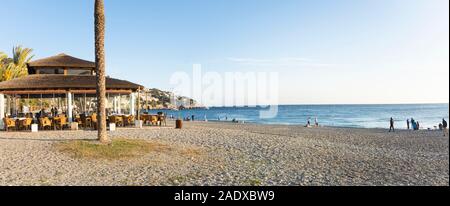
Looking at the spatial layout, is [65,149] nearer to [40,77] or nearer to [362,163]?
[362,163]

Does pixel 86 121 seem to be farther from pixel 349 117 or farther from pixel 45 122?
pixel 349 117

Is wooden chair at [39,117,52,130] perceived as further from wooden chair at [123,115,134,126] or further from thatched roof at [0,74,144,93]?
wooden chair at [123,115,134,126]

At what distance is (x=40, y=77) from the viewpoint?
77.1 ft

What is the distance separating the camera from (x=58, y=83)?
2205cm

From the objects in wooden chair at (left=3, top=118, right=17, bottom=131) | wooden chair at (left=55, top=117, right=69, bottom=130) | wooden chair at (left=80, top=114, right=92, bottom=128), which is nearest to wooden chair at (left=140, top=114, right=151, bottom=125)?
wooden chair at (left=80, top=114, right=92, bottom=128)

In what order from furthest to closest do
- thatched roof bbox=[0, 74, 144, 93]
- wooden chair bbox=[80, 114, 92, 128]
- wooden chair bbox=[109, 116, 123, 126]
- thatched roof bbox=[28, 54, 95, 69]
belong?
thatched roof bbox=[28, 54, 95, 69], thatched roof bbox=[0, 74, 144, 93], wooden chair bbox=[80, 114, 92, 128], wooden chair bbox=[109, 116, 123, 126]

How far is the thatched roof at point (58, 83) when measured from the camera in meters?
21.2

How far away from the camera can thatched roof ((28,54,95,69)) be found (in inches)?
968

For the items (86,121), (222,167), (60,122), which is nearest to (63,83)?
(60,122)

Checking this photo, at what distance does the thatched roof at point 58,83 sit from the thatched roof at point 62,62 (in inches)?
41.9

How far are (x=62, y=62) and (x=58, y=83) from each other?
12.2 ft

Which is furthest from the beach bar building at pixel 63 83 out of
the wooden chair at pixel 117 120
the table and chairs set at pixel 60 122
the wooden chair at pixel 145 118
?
the wooden chair at pixel 117 120

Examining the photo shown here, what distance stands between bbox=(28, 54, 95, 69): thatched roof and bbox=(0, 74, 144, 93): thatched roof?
1064 millimetres
